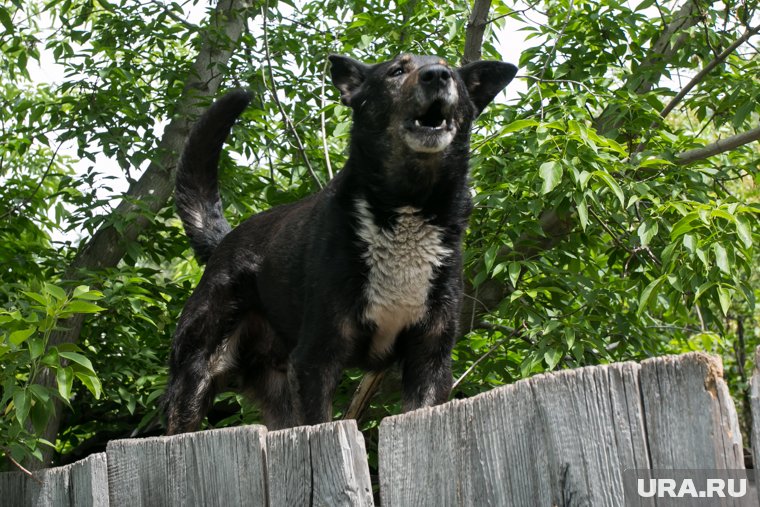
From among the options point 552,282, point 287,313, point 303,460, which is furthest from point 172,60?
point 303,460

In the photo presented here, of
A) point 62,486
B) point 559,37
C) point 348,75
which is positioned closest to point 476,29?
point 559,37

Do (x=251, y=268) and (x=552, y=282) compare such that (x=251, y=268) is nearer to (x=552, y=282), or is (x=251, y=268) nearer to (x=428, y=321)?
(x=428, y=321)

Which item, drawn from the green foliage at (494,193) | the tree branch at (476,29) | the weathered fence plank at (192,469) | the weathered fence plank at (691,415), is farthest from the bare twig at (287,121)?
the weathered fence plank at (691,415)

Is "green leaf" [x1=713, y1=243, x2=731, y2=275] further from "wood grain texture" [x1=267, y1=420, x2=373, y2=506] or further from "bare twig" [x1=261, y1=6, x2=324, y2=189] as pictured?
"bare twig" [x1=261, y1=6, x2=324, y2=189]

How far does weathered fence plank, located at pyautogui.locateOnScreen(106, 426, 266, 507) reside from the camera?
225 cm

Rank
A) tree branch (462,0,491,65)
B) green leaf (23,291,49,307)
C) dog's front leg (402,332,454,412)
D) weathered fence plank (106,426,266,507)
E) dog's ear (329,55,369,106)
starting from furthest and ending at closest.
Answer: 1. tree branch (462,0,491,65)
2. dog's ear (329,55,369,106)
3. dog's front leg (402,332,454,412)
4. green leaf (23,291,49,307)
5. weathered fence plank (106,426,266,507)

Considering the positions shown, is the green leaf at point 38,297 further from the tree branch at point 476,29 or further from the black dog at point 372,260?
the tree branch at point 476,29

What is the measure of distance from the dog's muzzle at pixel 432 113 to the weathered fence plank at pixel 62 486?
66.6 inches

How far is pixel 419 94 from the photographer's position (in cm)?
363

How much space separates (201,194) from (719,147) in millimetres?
2594

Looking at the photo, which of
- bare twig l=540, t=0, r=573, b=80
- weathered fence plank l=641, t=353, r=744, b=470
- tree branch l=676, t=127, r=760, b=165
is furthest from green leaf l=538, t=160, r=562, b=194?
weathered fence plank l=641, t=353, r=744, b=470

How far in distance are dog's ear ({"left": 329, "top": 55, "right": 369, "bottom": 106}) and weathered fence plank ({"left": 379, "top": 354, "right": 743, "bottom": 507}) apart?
2.30 m

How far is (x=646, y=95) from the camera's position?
4.54m

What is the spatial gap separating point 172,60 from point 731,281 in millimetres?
3709
